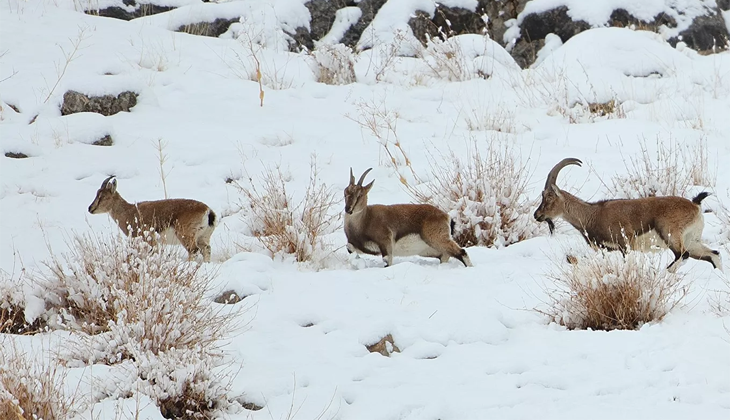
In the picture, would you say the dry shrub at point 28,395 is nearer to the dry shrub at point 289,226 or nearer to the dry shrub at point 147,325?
the dry shrub at point 147,325

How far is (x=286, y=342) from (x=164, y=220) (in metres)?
2.90

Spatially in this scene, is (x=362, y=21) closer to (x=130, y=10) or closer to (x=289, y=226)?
(x=130, y=10)

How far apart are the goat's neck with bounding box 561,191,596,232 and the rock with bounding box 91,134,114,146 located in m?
6.03

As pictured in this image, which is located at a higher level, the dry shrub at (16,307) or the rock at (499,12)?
the rock at (499,12)

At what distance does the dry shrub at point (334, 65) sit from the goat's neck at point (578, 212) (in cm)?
676

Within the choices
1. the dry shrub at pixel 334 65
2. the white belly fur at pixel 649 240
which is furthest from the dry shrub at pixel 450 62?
the white belly fur at pixel 649 240

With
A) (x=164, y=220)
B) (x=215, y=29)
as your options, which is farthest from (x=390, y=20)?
(x=164, y=220)

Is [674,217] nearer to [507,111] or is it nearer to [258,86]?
[507,111]

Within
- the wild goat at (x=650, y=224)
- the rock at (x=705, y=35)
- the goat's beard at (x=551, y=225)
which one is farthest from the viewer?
the rock at (x=705, y=35)

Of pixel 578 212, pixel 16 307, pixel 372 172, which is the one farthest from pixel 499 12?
pixel 16 307

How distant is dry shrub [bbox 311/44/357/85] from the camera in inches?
550

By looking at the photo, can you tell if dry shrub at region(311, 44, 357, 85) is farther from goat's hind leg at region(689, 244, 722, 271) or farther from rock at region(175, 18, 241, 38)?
goat's hind leg at region(689, 244, 722, 271)

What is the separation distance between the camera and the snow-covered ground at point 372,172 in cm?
479

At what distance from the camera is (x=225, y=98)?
1268 cm
